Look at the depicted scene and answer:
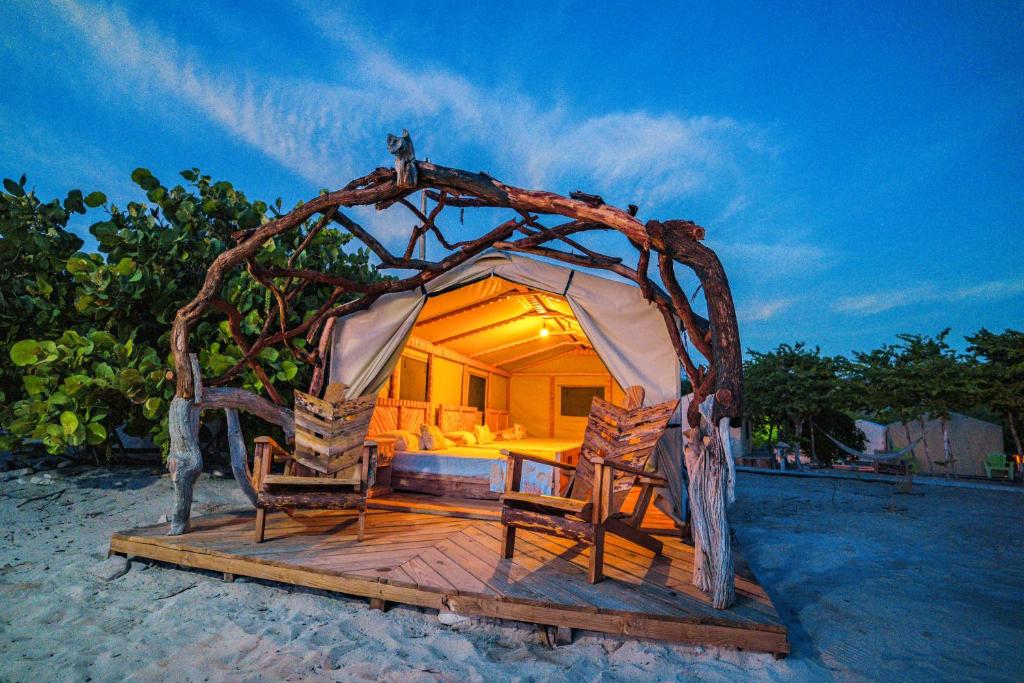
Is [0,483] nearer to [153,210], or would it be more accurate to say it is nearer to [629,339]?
[153,210]

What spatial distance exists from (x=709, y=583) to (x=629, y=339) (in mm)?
2327

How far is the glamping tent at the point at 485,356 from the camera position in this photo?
4.83 metres

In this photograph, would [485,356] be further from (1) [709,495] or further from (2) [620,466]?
(1) [709,495]

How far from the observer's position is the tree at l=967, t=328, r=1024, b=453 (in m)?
12.9

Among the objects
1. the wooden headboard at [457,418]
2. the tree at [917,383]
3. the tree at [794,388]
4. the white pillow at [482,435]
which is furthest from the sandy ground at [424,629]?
the tree at [794,388]

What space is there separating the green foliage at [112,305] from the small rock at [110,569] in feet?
5.72

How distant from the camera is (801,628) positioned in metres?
2.96

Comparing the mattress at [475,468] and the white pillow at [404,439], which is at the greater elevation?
the white pillow at [404,439]

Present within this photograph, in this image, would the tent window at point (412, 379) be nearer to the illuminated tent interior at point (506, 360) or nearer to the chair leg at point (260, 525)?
the illuminated tent interior at point (506, 360)

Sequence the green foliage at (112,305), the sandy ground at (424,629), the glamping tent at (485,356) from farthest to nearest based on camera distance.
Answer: the green foliage at (112,305) < the glamping tent at (485,356) < the sandy ground at (424,629)

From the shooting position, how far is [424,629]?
2766 mm

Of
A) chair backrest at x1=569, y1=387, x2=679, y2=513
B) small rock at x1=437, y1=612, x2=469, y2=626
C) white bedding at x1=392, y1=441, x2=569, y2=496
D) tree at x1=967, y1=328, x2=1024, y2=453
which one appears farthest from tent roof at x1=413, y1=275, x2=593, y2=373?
tree at x1=967, y1=328, x2=1024, y2=453

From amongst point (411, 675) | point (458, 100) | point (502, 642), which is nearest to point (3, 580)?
point (411, 675)

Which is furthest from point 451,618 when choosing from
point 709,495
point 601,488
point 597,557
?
point 709,495
